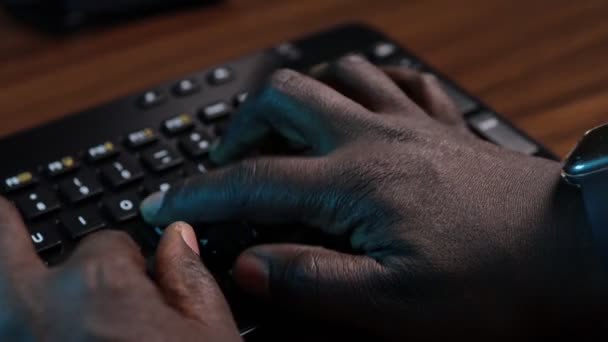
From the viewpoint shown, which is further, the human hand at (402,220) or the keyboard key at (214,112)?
the keyboard key at (214,112)

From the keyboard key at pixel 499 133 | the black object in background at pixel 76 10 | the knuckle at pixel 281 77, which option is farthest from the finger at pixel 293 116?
the black object in background at pixel 76 10

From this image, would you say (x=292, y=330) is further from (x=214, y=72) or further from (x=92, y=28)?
(x=92, y=28)

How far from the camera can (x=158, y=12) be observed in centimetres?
Result: 82

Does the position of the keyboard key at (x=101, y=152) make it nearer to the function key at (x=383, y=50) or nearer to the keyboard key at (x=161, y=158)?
the keyboard key at (x=161, y=158)

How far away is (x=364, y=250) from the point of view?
52cm

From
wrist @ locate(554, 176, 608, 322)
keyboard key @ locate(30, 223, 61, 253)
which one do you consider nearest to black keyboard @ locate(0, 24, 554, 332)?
keyboard key @ locate(30, 223, 61, 253)

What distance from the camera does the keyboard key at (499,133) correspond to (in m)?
0.63

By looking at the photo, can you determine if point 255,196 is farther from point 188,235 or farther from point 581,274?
point 581,274

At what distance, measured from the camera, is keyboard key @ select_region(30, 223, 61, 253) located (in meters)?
0.52

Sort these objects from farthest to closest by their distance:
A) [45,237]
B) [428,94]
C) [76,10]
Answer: [76,10], [428,94], [45,237]

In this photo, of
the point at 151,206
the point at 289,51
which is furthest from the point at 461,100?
the point at 151,206

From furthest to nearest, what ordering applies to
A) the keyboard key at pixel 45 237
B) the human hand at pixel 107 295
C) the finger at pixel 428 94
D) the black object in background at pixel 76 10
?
the black object in background at pixel 76 10, the finger at pixel 428 94, the keyboard key at pixel 45 237, the human hand at pixel 107 295

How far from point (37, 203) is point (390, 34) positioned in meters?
0.38

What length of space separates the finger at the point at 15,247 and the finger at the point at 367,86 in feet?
0.80
